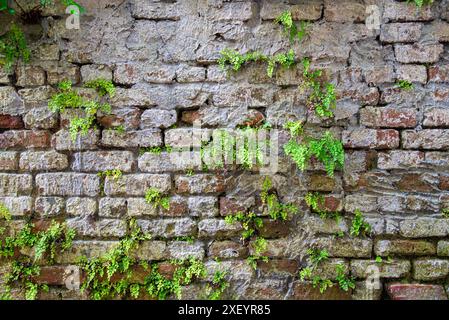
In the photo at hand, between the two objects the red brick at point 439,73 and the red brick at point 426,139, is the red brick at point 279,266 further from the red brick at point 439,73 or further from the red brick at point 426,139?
the red brick at point 439,73

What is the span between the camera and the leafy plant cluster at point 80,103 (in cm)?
208

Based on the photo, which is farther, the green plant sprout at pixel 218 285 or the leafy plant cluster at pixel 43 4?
the green plant sprout at pixel 218 285

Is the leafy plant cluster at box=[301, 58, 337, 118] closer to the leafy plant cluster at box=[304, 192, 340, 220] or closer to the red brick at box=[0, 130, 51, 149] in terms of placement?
the leafy plant cluster at box=[304, 192, 340, 220]

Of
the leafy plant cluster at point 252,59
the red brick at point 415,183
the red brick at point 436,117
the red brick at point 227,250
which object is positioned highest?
the leafy plant cluster at point 252,59

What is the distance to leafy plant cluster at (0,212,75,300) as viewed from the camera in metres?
2.11

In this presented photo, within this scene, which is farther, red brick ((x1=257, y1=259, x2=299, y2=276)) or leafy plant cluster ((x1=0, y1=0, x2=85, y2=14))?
red brick ((x1=257, y1=259, x2=299, y2=276))

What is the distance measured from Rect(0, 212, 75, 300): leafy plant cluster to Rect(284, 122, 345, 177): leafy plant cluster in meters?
1.24

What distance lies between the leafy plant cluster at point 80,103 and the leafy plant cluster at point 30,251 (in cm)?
52

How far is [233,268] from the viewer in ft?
6.97

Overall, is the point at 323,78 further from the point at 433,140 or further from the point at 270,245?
the point at 270,245

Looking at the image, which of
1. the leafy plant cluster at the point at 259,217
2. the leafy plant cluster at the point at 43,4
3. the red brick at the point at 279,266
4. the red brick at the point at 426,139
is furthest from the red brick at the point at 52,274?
the red brick at the point at 426,139

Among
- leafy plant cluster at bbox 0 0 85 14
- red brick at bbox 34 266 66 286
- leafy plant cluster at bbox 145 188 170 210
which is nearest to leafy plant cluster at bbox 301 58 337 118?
leafy plant cluster at bbox 145 188 170 210

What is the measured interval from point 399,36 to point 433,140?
0.57 metres

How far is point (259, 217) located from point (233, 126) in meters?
0.50
